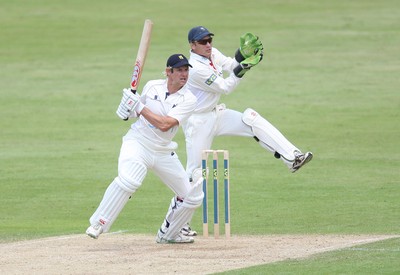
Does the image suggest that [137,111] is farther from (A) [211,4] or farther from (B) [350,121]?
(A) [211,4]

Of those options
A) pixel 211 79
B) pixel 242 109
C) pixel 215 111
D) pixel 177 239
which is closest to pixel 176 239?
pixel 177 239

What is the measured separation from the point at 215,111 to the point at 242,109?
9.51m

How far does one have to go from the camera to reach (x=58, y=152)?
18719 mm

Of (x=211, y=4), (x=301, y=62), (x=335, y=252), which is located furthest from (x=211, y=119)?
(x=211, y=4)

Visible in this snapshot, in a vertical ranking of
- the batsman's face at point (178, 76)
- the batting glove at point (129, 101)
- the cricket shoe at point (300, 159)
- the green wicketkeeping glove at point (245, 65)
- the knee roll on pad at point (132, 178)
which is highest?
the batsman's face at point (178, 76)

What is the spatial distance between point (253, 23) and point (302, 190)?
15.3 meters

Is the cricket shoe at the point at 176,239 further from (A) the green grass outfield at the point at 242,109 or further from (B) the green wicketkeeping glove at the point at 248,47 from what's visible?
(B) the green wicketkeeping glove at the point at 248,47

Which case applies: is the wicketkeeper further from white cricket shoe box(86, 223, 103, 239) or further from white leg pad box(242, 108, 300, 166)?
white leg pad box(242, 108, 300, 166)

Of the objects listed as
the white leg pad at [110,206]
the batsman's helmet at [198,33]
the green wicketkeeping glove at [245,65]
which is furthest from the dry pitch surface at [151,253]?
the batsman's helmet at [198,33]

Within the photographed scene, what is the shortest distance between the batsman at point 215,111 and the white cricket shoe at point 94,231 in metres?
1.52

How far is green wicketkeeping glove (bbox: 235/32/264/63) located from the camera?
1220 cm

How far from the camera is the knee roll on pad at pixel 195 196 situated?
1111cm

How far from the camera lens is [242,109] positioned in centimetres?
2191

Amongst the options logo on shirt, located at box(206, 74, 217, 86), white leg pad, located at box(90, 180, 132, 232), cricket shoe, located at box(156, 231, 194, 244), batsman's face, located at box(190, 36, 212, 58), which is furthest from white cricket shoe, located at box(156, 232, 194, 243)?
batsman's face, located at box(190, 36, 212, 58)
